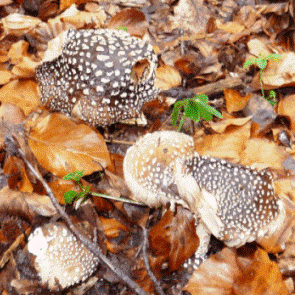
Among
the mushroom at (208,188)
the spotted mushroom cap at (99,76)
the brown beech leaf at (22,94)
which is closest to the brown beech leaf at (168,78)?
the spotted mushroom cap at (99,76)

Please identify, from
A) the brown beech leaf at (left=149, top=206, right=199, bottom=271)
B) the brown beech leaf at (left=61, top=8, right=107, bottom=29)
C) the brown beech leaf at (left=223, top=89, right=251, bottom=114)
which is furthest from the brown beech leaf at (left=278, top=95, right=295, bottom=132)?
the brown beech leaf at (left=61, top=8, right=107, bottom=29)

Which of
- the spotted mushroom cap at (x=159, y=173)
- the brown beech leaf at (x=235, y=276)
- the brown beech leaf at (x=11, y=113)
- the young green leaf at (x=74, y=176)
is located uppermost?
the brown beech leaf at (x=11, y=113)

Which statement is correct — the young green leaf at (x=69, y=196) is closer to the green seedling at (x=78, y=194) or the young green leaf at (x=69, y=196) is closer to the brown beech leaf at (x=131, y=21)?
the green seedling at (x=78, y=194)

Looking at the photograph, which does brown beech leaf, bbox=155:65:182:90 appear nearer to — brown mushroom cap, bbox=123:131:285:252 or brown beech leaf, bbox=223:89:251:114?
brown beech leaf, bbox=223:89:251:114

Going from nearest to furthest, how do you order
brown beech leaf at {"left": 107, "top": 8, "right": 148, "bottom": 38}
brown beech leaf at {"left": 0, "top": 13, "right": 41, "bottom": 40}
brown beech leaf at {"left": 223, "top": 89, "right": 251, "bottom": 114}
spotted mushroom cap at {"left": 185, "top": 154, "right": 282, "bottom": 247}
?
spotted mushroom cap at {"left": 185, "top": 154, "right": 282, "bottom": 247} → brown beech leaf at {"left": 223, "top": 89, "right": 251, "bottom": 114} → brown beech leaf at {"left": 0, "top": 13, "right": 41, "bottom": 40} → brown beech leaf at {"left": 107, "top": 8, "right": 148, "bottom": 38}

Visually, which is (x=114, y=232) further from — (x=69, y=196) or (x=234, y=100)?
(x=234, y=100)

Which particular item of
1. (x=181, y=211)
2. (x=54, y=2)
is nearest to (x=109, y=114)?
(x=181, y=211)
